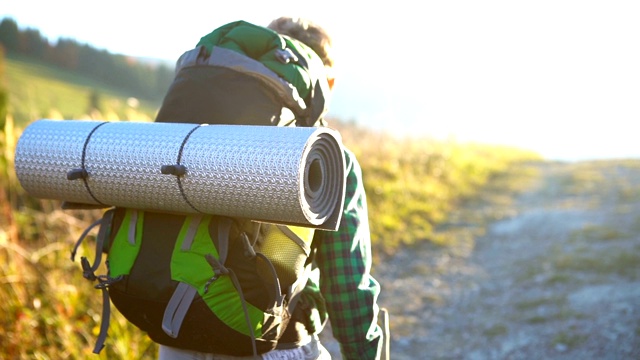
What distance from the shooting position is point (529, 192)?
11836 millimetres

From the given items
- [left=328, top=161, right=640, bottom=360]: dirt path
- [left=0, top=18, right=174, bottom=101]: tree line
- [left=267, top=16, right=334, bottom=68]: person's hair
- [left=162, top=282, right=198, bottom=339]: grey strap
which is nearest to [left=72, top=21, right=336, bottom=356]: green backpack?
[left=162, top=282, right=198, bottom=339]: grey strap

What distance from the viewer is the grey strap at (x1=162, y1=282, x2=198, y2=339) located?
187cm

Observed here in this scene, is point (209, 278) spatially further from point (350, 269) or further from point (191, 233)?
point (350, 269)

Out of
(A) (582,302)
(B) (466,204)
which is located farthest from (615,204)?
(A) (582,302)

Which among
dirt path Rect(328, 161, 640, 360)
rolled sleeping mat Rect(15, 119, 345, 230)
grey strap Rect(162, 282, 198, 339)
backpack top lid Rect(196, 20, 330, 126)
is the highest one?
backpack top lid Rect(196, 20, 330, 126)

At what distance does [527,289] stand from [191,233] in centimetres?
505

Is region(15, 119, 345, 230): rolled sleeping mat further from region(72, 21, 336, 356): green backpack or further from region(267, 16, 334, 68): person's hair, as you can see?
region(267, 16, 334, 68): person's hair

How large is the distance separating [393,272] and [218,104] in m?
5.20

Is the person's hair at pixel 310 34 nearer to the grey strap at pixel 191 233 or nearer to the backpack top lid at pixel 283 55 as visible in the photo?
the backpack top lid at pixel 283 55

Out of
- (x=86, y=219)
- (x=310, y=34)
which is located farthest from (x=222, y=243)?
(x=86, y=219)

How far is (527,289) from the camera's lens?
6230 mm

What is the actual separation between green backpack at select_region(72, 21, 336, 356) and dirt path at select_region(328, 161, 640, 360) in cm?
323

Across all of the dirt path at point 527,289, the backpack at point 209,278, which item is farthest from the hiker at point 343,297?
the dirt path at point 527,289

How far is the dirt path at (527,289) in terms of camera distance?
196 inches
